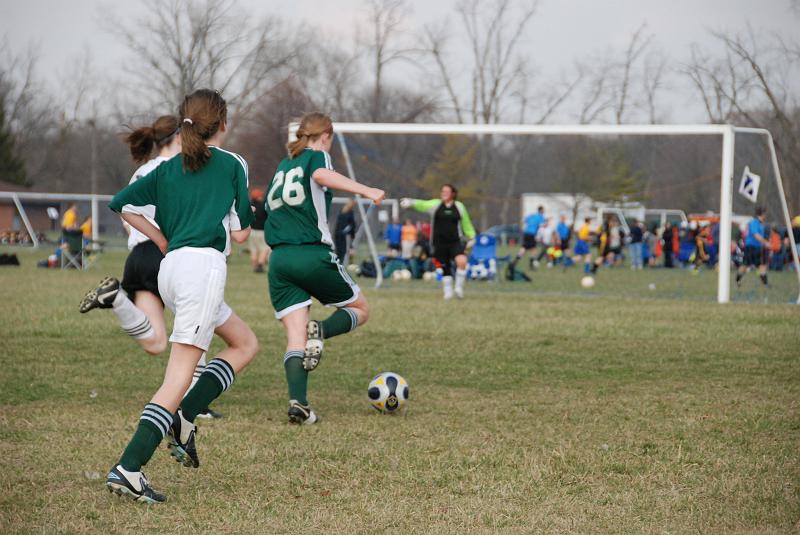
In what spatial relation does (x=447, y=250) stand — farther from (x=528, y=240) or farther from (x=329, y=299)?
(x=528, y=240)

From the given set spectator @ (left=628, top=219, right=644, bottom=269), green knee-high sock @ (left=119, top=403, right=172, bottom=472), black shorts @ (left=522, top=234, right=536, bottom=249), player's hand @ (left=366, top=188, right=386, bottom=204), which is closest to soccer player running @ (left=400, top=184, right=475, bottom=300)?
black shorts @ (left=522, top=234, right=536, bottom=249)

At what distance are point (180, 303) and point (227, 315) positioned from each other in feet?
1.89

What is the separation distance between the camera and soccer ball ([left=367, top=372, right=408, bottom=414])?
6617 mm

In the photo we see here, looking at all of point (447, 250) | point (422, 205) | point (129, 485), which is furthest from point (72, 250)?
point (129, 485)

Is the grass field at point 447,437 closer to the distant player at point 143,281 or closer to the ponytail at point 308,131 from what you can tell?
the distant player at point 143,281

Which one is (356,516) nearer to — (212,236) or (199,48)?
(212,236)

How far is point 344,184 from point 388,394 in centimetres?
165

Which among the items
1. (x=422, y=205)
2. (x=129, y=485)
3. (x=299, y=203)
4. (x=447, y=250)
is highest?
(x=422, y=205)

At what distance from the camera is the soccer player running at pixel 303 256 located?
6332 millimetres

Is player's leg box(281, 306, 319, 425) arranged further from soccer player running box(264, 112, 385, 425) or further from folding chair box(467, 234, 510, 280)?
folding chair box(467, 234, 510, 280)

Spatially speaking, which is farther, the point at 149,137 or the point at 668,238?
the point at 668,238

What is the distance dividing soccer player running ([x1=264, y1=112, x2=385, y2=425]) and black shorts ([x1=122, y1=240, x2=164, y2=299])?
778 mm

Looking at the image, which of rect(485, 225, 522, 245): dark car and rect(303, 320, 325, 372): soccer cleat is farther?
rect(485, 225, 522, 245): dark car

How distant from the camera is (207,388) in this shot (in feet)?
16.1
